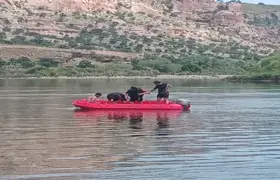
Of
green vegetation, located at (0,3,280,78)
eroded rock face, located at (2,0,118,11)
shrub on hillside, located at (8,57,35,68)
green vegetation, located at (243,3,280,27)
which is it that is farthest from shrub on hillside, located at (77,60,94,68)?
green vegetation, located at (243,3,280,27)

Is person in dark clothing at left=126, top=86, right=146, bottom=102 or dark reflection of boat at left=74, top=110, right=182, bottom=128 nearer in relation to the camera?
dark reflection of boat at left=74, top=110, right=182, bottom=128

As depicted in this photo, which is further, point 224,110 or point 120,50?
point 120,50

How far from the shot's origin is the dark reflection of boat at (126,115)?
100.0 ft

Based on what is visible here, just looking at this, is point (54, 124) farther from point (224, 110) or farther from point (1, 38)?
point (1, 38)

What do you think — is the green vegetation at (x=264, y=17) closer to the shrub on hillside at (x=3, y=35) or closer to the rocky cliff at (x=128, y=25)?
the rocky cliff at (x=128, y=25)

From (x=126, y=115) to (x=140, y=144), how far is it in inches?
447

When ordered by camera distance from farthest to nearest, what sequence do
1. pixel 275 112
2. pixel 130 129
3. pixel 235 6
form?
pixel 235 6
pixel 275 112
pixel 130 129

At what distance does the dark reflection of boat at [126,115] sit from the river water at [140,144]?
39 mm

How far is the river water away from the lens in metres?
16.5

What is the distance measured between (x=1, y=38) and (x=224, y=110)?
74.2 meters

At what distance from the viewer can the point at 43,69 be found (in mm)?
94812

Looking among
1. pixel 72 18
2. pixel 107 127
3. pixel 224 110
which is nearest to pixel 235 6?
pixel 72 18

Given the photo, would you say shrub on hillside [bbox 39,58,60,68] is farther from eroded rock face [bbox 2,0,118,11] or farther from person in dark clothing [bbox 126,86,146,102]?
person in dark clothing [bbox 126,86,146,102]

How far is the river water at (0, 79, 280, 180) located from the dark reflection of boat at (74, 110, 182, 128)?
4cm
